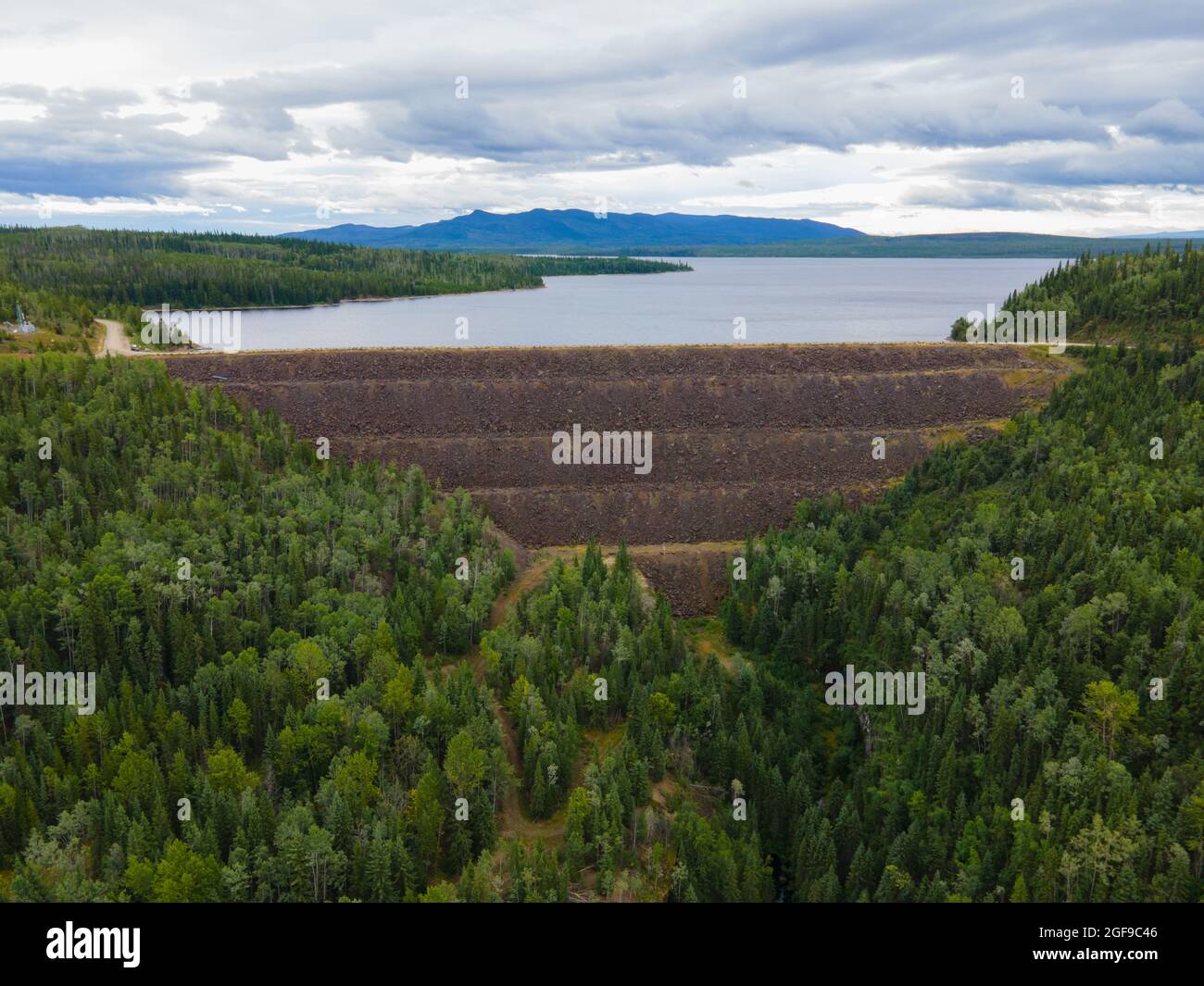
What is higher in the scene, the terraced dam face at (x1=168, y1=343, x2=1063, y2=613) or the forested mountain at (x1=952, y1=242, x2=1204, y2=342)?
the forested mountain at (x1=952, y1=242, x2=1204, y2=342)

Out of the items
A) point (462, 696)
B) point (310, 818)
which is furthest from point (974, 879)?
point (310, 818)

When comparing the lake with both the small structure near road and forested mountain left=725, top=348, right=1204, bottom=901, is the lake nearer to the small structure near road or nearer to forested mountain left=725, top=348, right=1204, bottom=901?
the small structure near road

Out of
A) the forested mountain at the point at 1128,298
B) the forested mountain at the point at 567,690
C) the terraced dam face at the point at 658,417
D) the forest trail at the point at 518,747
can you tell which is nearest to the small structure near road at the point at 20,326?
the terraced dam face at the point at 658,417

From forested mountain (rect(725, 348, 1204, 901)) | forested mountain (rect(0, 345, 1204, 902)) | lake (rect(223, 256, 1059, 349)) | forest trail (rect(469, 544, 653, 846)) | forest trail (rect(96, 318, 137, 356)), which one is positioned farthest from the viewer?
lake (rect(223, 256, 1059, 349))

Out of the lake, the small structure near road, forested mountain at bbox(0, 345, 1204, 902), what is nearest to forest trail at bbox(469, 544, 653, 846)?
forested mountain at bbox(0, 345, 1204, 902)

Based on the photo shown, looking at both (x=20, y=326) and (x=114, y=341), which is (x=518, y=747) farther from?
(x=114, y=341)

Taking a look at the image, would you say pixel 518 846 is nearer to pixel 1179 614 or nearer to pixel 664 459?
pixel 1179 614

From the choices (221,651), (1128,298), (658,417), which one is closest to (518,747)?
(221,651)
